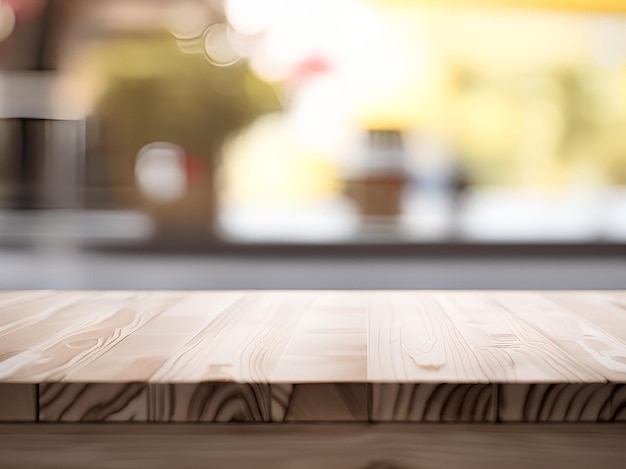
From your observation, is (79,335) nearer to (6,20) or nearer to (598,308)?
(598,308)

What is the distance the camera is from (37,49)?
2568 millimetres

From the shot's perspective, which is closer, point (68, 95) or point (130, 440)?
point (130, 440)

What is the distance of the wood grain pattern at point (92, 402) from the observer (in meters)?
0.50

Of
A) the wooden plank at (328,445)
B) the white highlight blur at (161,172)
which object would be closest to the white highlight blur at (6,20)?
the white highlight blur at (161,172)

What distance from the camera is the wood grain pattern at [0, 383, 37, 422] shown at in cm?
51

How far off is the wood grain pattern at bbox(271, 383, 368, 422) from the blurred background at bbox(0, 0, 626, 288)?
6.26 feet

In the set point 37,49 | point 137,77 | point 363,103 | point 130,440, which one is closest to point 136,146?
point 137,77

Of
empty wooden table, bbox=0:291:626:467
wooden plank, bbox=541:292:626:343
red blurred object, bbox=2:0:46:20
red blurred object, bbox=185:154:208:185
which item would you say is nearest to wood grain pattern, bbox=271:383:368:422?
empty wooden table, bbox=0:291:626:467

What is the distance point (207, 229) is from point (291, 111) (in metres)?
0.52

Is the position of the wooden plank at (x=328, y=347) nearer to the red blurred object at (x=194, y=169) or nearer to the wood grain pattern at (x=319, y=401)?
the wood grain pattern at (x=319, y=401)

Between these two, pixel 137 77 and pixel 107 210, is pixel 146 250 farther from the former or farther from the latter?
pixel 137 77

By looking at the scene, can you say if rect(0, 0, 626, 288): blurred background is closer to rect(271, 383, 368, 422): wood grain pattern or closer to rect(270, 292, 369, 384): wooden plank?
rect(270, 292, 369, 384): wooden plank

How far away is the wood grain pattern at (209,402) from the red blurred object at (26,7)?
239cm

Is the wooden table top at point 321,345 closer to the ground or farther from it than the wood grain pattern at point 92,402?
farther from it
